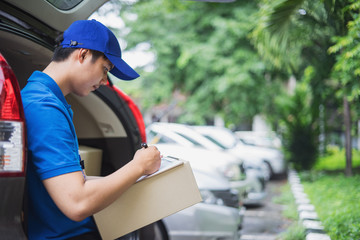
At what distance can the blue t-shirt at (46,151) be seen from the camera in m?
1.45

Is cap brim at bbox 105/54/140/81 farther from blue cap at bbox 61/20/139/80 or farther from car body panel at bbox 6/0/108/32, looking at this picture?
car body panel at bbox 6/0/108/32

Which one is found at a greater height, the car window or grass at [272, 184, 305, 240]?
the car window

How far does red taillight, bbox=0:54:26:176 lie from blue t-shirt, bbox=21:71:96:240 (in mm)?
53

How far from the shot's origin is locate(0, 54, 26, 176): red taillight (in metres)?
1.38

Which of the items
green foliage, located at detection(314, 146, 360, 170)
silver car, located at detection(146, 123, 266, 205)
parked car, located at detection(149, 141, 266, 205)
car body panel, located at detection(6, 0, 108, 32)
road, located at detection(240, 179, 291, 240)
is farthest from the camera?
green foliage, located at detection(314, 146, 360, 170)

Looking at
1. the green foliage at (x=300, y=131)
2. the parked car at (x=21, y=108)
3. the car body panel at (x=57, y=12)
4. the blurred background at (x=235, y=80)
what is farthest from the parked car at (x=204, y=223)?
the green foliage at (x=300, y=131)

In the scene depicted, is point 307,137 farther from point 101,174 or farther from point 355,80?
point 101,174

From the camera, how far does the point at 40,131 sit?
1463 mm

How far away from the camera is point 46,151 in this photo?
4.75 feet

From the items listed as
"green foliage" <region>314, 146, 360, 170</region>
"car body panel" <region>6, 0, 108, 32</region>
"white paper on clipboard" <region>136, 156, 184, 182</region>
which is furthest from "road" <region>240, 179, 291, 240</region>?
"car body panel" <region>6, 0, 108, 32</region>

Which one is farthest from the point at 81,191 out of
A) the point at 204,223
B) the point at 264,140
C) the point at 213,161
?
the point at 264,140

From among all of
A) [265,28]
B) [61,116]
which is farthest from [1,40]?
[265,28]

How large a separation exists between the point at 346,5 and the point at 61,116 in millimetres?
3161

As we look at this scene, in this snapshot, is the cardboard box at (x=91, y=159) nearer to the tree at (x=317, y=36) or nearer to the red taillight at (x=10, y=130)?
the red taillight at (x=10, y=130)
